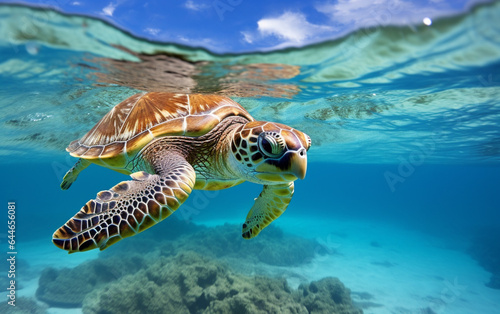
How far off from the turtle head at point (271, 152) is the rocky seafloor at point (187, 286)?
16.5ft

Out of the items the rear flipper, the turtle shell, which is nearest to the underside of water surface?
the turtle shell

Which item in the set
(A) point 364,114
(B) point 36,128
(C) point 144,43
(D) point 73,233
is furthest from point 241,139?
(B) point 36,128

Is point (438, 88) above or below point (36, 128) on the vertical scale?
above

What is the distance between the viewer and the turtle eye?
9.08 ft

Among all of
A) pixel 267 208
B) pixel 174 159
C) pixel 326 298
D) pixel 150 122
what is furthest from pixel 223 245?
pixel 174 159

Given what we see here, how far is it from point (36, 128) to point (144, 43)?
12988 mm

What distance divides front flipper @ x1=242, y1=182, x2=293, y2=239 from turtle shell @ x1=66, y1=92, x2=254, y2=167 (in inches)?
54.2

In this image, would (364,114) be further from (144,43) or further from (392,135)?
(144,43)

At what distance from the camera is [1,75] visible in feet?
26.7

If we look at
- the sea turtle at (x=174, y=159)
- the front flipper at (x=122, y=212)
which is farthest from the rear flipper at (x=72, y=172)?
the front flipper at (x=122, y=212)

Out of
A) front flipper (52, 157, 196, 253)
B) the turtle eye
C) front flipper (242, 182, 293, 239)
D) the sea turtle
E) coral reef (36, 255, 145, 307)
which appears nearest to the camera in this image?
front flipper (52, 157, 196, 253)

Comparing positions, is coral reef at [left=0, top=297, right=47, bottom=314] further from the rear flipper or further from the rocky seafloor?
the rear flipper

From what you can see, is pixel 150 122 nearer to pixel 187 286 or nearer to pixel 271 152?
pixel 271 152

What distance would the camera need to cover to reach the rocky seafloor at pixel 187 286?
7207 millimetres
